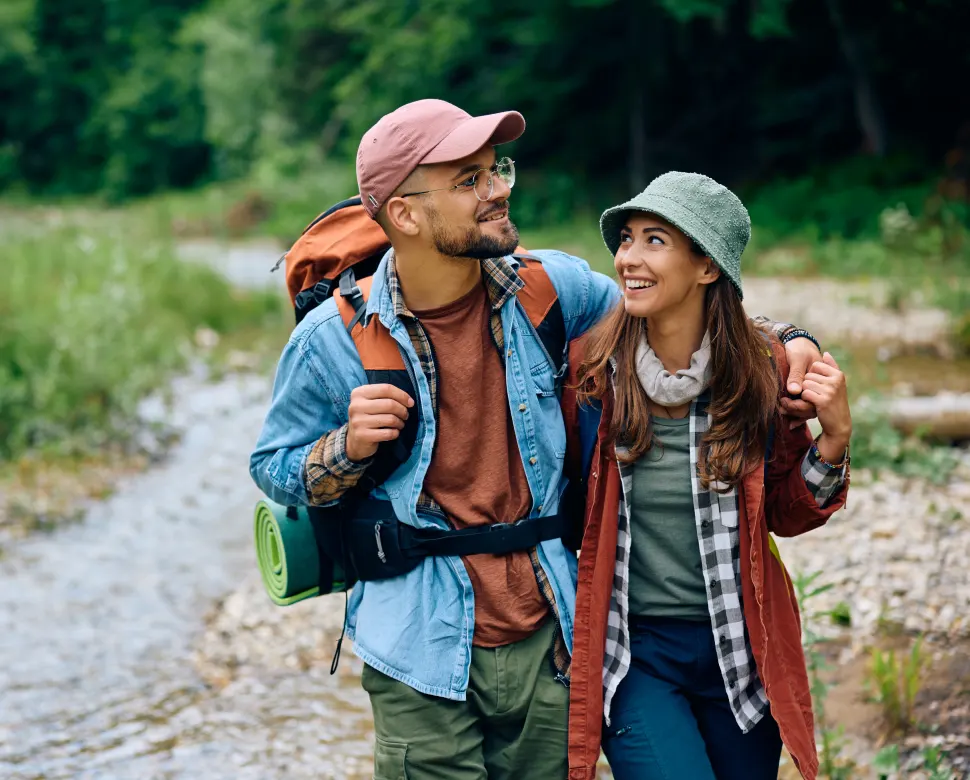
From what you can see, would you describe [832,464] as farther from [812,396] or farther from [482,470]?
[482,470]

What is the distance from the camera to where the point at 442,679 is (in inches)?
105

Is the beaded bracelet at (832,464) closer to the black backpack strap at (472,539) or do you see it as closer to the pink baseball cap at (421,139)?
the black backpack strap at (472,539)

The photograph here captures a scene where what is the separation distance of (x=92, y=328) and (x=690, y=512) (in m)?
9.01

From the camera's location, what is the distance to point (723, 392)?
2.62 meters

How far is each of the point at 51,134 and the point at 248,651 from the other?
5146 cm

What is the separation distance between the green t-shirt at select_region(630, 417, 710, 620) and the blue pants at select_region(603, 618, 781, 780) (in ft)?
0.17

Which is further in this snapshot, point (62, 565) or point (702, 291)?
point (62, 565)

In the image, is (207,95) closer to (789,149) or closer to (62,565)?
(789,149)

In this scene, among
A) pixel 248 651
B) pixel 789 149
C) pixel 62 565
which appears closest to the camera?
pixel 248 651

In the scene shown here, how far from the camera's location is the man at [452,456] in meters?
2.69

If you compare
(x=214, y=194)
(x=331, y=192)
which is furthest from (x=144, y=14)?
(x=331, y=192)

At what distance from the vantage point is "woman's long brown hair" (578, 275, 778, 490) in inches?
102

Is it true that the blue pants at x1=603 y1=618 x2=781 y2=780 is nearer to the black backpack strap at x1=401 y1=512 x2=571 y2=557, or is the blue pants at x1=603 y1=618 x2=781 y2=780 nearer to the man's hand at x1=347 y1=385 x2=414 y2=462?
the black backpack strap at x1=401 y1=512 x2=571 y2=557

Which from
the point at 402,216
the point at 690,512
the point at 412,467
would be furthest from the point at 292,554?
the point at 690,512
